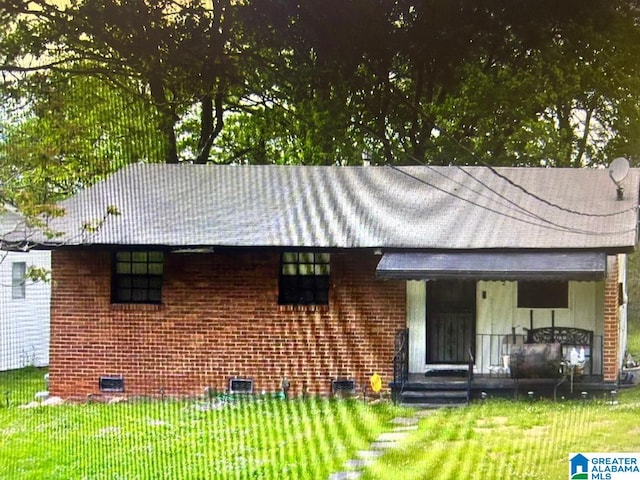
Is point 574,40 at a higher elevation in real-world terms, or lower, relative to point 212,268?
higher

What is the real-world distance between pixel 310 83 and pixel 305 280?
2.94 feet

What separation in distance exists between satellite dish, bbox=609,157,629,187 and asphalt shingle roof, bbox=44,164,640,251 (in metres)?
0.02

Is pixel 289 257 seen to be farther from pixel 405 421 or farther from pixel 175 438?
pixel 175 438

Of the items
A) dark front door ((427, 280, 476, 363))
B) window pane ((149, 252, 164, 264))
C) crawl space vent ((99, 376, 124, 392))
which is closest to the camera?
crawl space vent ((99, 376, 124, 392))

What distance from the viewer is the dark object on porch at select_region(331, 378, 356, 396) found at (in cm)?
249

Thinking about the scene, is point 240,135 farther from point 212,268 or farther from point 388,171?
point 212,268

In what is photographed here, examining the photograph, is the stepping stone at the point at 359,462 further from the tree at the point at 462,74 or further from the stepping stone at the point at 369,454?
the tree at the point at 462,74

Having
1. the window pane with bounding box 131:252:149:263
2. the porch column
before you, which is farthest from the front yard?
the window pane with bounding box 131:252:149:263

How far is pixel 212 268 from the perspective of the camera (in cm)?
281

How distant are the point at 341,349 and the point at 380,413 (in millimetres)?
363

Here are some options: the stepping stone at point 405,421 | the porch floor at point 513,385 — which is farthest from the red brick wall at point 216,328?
the stepping stone at point 405,421

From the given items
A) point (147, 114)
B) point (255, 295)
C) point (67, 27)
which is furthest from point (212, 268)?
point (67, 27)

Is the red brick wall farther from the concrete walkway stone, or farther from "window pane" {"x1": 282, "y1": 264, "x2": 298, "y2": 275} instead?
the concrete walkway stone

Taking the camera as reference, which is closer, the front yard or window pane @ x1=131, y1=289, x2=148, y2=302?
the front yard
